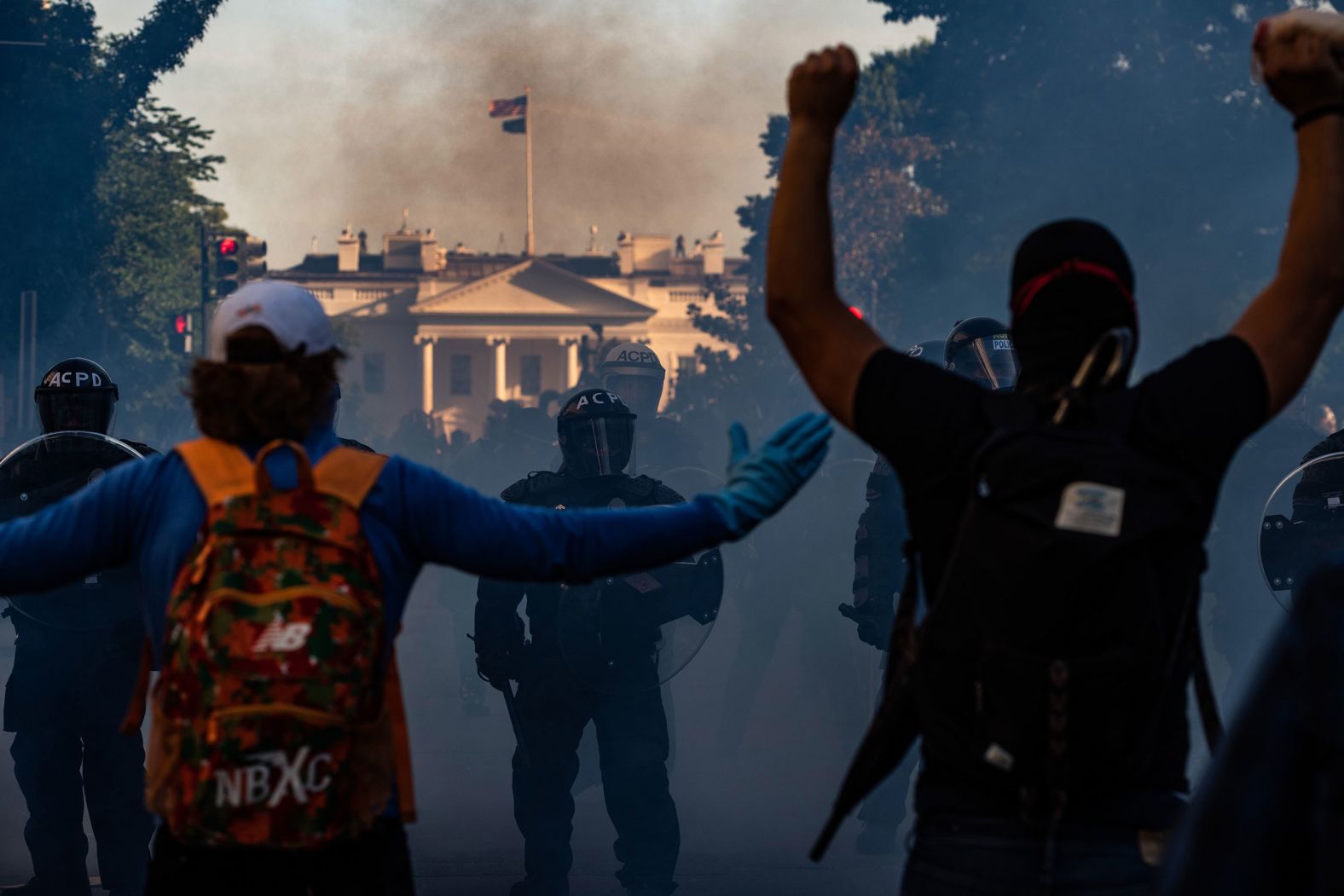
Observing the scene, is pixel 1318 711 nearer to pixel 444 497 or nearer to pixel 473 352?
pixel 444 497

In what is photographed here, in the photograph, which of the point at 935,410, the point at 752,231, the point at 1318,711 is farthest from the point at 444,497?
the point at 752,231

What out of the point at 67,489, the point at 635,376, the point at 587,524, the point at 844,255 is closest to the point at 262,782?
the point at 587,524

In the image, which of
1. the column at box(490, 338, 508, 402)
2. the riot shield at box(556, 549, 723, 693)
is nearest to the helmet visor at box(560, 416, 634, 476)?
the riot shield at box(556, 549, 723, 693)

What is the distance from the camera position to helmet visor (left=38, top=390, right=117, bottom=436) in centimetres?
666

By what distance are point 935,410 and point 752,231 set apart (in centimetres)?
4435

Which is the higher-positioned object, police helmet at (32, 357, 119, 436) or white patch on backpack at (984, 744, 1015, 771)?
police helmet at (32, 357, 119, 436)

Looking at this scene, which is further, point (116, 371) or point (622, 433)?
point (116, 371)

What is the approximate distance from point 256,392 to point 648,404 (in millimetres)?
9557

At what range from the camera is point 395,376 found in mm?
99625

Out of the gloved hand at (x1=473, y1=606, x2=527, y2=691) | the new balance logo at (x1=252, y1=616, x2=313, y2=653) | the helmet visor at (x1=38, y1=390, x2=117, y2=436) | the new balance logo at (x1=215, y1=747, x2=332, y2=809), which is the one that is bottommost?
the gloved hand at (x1=473, y1=606, x2=527, y2=691)

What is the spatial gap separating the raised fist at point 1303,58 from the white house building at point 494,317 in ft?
297

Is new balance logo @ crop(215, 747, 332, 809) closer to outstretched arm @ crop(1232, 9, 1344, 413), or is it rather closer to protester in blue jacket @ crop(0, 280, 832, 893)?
protester in blue jacket @ crop(0, 280, 832, 893)

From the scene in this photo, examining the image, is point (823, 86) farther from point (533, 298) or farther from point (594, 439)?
point (533, 298)

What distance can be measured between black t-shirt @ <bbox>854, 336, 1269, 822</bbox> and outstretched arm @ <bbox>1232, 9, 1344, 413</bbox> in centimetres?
7
